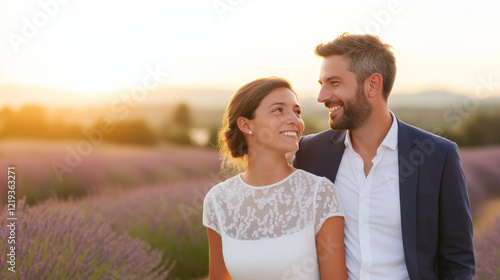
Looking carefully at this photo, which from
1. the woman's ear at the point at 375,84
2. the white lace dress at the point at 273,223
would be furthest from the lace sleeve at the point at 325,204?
the woman's ear at the point at 375,84

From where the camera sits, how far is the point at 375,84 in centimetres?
273

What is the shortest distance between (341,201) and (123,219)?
2.62 m

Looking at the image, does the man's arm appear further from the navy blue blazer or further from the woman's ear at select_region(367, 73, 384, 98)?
the woman's ear at select_region(367, 73, 384, 98)

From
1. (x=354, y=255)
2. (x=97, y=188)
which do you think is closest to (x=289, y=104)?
(x=354, y=255)

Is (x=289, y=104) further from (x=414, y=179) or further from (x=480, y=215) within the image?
(x=480, y=215)

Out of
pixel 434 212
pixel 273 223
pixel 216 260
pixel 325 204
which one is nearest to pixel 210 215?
pixel 216 260

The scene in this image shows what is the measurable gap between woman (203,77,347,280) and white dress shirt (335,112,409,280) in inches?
5.8

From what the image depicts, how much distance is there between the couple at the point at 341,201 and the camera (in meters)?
2.36

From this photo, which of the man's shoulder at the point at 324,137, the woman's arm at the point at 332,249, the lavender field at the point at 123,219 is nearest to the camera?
the woman's arm at the point at 332,249

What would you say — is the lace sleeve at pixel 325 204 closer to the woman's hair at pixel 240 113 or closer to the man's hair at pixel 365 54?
the woman's hair at pixel 240 113

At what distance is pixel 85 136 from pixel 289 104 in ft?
11.9

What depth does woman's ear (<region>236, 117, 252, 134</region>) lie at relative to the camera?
2518 mm

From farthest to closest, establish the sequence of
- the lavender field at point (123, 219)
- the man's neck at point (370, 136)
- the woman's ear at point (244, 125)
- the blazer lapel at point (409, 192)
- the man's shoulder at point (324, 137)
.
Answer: the lavender field at point (123, 219)
the man's shoulder at point (324, 137)
the man's neck at point (370, 136)
the woman's ear at point (244, 125)
the blazer lapel at point (409, 192)

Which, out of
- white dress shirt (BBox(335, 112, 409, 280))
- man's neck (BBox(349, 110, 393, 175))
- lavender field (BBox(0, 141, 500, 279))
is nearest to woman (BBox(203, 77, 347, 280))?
white dress shirt (BBox(335, 112, 409, 280))
